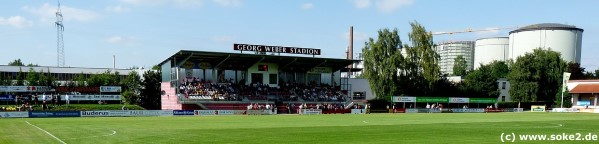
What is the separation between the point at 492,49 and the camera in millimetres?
151625

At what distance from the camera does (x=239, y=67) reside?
70250mm

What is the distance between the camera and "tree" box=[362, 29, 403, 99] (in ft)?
269

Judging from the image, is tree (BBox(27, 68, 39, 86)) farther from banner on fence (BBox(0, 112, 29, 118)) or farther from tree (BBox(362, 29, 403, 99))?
tree (BBox(362, 29, 403, 99))

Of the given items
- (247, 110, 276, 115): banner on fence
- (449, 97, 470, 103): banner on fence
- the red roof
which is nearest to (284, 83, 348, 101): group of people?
(247, 110, 276, 115): banner on fence

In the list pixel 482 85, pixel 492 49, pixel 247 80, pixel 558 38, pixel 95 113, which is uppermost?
pixel 558 38

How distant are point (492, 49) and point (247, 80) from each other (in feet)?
338

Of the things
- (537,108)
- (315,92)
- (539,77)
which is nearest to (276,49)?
(315,92)

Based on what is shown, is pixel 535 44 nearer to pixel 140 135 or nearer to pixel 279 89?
pixel 279 89

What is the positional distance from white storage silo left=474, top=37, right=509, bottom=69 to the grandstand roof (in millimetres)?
88298

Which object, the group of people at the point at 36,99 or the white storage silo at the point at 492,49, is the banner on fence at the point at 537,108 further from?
the white storage silo at the point at 492,49

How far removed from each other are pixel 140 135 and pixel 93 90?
45.6 m

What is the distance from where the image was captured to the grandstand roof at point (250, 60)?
63.5m

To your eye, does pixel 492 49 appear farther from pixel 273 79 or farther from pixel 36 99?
pixel 36 99

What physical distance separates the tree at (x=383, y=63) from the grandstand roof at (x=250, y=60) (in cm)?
785
